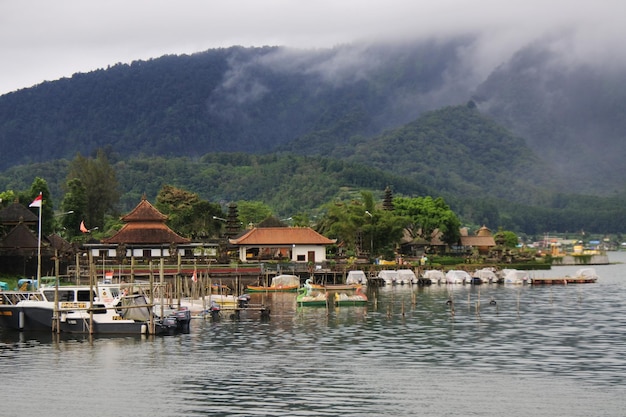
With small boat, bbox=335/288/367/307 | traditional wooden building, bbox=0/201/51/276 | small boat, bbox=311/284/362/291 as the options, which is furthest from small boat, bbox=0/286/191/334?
small boat, bbox=311/284/362/291

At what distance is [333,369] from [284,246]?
92.2 meters

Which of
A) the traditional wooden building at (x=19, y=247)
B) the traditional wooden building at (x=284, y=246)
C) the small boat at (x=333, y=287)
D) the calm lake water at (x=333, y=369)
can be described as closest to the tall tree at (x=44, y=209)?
the traditional wooden building at (x=19, y=247)

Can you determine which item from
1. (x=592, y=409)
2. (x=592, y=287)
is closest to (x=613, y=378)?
(x=592, y=409)

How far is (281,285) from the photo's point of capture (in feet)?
424

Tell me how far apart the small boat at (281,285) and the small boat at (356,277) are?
8.66 meters

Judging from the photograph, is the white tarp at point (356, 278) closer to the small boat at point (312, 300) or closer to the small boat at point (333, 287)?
the small boat at point (333, 287)

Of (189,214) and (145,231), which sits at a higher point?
(189,214)

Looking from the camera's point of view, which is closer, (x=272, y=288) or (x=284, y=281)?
(x=272, y=288)

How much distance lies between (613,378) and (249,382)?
19334mm

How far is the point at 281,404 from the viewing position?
48062 mm

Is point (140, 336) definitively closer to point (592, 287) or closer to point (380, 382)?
point (380, 382)

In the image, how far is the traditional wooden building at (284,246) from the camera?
490ft

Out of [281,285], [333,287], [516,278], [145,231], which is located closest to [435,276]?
[516,278]

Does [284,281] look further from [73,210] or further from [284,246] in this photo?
[73,210]
